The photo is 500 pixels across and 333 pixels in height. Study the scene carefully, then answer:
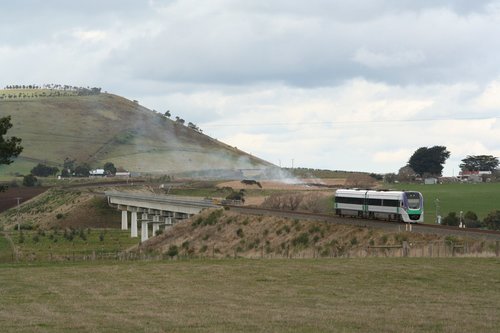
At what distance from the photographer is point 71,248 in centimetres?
9581

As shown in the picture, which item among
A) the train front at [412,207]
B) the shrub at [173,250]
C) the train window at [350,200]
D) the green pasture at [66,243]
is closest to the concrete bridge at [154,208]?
the green pasture at [66,243]

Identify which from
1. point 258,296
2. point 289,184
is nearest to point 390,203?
point 258,296

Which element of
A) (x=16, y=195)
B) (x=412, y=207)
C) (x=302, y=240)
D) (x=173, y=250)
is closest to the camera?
(x=412, y=207)

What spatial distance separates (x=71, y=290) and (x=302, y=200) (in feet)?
273

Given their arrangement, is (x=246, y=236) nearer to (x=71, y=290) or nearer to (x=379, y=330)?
(x=71, y=290)

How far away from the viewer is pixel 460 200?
429ft

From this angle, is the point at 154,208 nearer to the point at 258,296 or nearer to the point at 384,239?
the point at 384,239

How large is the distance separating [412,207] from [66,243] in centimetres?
5272

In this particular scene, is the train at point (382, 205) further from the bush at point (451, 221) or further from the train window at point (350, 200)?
the bush at point (451, 221)

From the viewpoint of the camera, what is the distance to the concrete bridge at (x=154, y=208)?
110 metres

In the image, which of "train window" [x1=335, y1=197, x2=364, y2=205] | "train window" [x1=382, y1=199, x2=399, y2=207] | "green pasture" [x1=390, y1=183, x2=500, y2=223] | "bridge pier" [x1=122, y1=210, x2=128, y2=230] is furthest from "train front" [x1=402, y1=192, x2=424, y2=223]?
"bridge pier" [x1=122, y1=210, x2=128, y2=230]

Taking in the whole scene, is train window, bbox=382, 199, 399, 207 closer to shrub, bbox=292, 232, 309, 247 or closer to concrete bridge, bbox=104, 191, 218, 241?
shrub, bbox=292, 232, 309, 247

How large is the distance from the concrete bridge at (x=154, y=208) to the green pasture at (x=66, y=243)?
11.2ft

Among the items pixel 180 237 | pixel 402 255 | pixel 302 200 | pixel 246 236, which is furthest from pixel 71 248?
pixel 402 255
